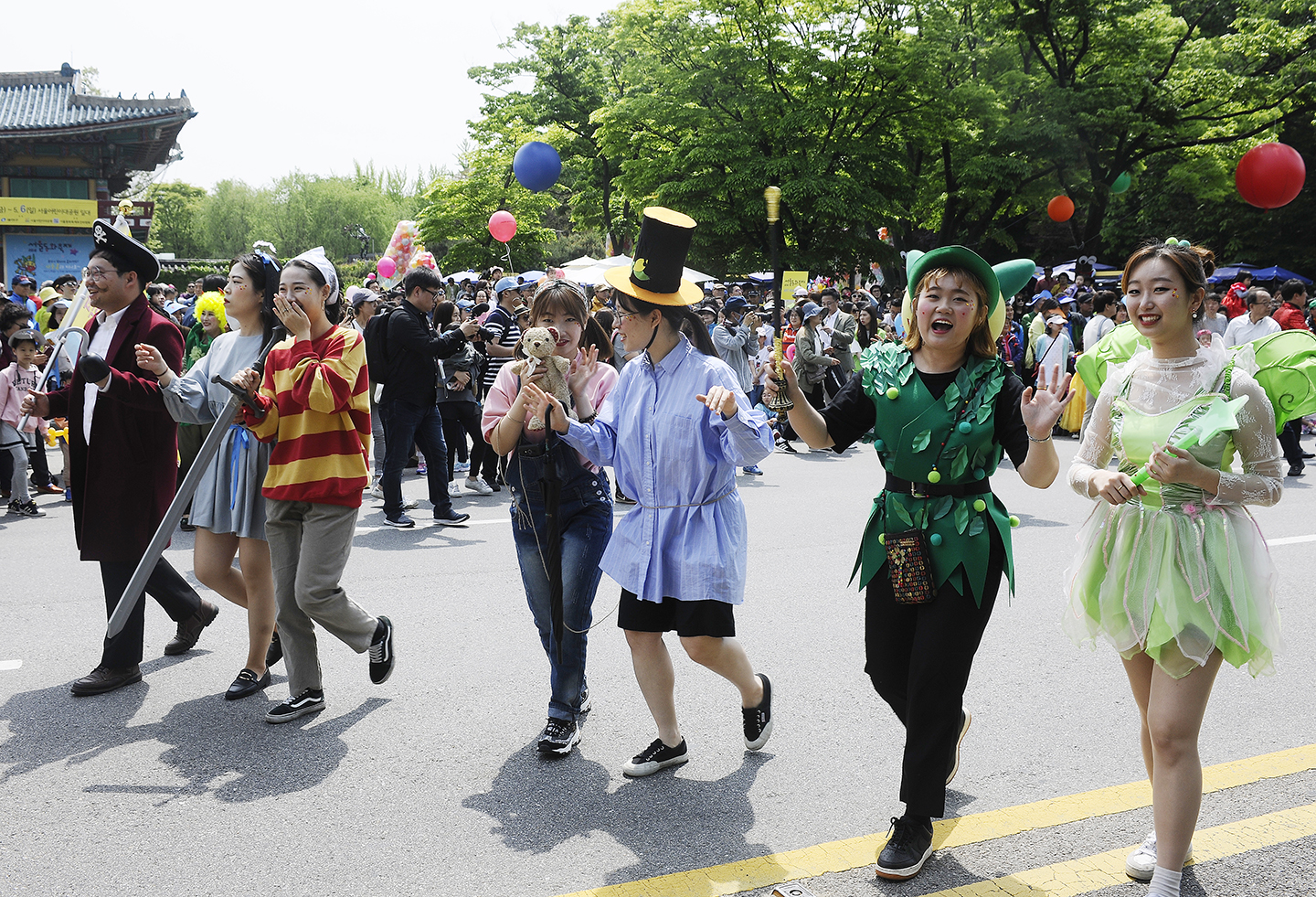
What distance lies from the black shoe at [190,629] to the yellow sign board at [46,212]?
1006 inches

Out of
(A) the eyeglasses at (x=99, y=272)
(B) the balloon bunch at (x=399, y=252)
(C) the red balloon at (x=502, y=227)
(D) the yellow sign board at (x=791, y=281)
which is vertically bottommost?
(A) the eyeglasses at (x=99, y=272)

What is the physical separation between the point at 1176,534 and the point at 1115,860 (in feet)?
3.30

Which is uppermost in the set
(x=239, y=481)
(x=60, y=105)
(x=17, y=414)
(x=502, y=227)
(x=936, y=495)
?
(x=60, y=105)

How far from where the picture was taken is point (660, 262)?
3.39 m

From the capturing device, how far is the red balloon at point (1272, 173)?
15781 millimetres

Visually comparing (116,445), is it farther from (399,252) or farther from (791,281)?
(399,252)

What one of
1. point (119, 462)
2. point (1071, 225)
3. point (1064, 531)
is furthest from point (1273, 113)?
point (119, 462)

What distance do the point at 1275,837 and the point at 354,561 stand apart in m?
5.39

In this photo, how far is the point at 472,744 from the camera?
3.85 m

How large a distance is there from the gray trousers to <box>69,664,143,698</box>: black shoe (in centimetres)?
89

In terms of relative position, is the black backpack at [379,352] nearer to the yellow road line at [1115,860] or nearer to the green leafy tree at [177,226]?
the yellow road line at [1115,860]

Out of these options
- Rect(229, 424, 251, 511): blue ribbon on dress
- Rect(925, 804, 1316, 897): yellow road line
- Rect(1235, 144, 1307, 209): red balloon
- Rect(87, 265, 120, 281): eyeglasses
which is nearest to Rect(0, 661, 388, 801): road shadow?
Rect(229, 424, 251, 511): blue ribbon on dress

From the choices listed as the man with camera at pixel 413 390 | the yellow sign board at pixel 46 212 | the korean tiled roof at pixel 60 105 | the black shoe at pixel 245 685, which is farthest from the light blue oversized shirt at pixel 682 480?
the korean tiled roof at pixel 60 105

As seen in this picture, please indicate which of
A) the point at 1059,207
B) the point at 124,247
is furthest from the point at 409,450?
the point at 1059,207
